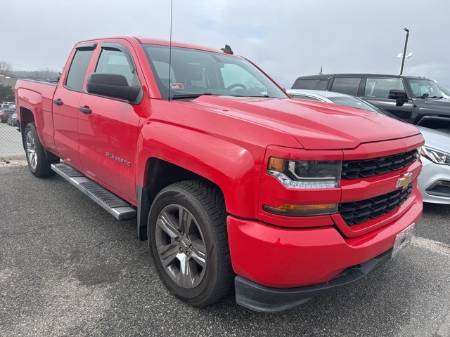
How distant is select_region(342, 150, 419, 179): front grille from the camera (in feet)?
6.43

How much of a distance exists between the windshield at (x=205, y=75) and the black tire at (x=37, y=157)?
2.68m

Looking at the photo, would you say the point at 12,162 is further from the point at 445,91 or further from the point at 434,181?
the point at 445,91

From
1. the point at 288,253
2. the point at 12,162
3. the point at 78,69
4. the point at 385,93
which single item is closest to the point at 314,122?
the point at 288,253

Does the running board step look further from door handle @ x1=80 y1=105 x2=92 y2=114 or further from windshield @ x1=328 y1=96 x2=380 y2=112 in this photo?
windshield @ x1=328 y1=96 x2=380 y2=112

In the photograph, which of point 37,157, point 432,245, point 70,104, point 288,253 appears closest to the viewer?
point 288,253

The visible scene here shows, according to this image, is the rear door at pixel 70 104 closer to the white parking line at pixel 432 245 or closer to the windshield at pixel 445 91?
the white parking line at pixel 432 245

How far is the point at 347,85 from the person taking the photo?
8406 mm

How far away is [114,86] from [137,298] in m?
1.47

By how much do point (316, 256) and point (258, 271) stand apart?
301 millimetres

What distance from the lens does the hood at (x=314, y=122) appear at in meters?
1.94

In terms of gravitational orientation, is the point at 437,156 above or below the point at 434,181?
above

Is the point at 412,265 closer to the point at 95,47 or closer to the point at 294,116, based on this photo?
the point at 294,116

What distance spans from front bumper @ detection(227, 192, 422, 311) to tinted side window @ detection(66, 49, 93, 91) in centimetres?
269

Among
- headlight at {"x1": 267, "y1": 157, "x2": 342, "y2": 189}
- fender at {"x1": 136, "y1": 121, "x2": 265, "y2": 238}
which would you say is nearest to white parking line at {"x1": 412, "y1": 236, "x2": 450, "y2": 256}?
headlight at {"x1": 267, "y1": 157, "x2": 342, "y2": 189}
